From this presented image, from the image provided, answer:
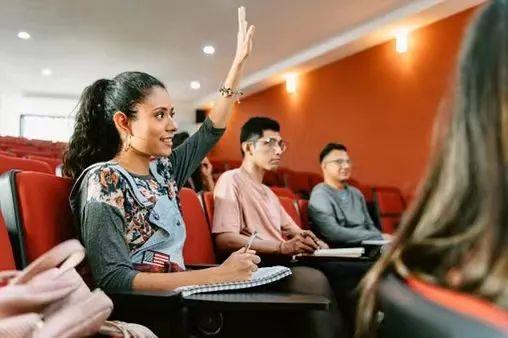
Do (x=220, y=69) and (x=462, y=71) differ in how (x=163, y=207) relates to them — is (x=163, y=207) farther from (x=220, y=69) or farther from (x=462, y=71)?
(x=220, y=69)

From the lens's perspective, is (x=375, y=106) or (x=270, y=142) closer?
(x=270, y=142)

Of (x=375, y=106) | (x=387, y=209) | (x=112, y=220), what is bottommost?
(x=387, y=209)

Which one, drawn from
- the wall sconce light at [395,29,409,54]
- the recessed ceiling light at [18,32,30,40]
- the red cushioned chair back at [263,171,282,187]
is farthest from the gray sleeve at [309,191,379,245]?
the recessed ceiling light at [18,32,30,40]

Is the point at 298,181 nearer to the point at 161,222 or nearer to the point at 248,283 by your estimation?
the point at 161,222

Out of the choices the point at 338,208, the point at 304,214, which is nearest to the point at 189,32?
the point at 338,208

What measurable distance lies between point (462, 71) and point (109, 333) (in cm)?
82

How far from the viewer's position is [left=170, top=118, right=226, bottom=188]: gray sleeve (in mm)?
1992

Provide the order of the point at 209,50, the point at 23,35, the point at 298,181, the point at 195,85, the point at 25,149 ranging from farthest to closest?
the point at 195,85, the point at 209,50, the point at 23,35, the point at 298,181, the point at 25,149

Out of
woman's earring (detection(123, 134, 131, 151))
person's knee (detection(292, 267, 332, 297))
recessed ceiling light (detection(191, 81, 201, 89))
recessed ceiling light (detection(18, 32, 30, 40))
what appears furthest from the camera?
recessed ceiling light (detection(191, 81, 201, 89))

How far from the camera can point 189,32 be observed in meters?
8.08

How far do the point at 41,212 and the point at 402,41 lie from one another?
6.43m

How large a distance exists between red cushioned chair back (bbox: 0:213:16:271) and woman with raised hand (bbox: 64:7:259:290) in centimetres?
21

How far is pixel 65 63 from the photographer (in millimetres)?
9906

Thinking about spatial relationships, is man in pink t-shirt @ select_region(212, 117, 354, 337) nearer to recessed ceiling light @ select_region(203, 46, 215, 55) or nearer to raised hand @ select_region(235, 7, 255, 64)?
raised hand @ select_region(235, 7, 255, 64)
